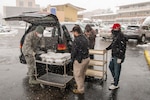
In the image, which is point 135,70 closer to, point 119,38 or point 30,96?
point 119,38

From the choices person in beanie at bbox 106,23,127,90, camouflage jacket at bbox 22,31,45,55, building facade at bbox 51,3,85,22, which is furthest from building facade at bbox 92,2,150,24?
camouflage jacket at bbox 22,31,45,55

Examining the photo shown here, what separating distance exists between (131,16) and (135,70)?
58.2 metres

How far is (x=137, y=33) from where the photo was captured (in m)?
15.8

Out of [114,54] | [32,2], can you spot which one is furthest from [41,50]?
[32,2]

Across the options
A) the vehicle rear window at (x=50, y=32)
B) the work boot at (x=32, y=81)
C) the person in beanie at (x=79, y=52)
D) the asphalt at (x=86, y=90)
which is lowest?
the asphalt at (x=86, y=90)

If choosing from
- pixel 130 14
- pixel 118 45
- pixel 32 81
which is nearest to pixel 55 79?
pixel 32 81

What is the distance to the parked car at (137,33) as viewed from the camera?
15.8m

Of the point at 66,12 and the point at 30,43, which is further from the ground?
the point at 66,12

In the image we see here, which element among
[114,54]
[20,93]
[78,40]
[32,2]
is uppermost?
[32,2]

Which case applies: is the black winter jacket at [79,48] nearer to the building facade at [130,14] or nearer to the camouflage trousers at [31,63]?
the camouflage trousers at [31,63]

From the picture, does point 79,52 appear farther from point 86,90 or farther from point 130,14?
point 130,14

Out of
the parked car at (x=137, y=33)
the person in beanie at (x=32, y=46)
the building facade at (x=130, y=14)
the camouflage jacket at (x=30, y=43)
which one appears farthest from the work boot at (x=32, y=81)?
the building facade at (x=130, y=14)

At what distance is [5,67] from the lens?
23.6 ft

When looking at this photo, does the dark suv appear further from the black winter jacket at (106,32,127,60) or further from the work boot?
the black winter jacket at (106,32,127,60)
